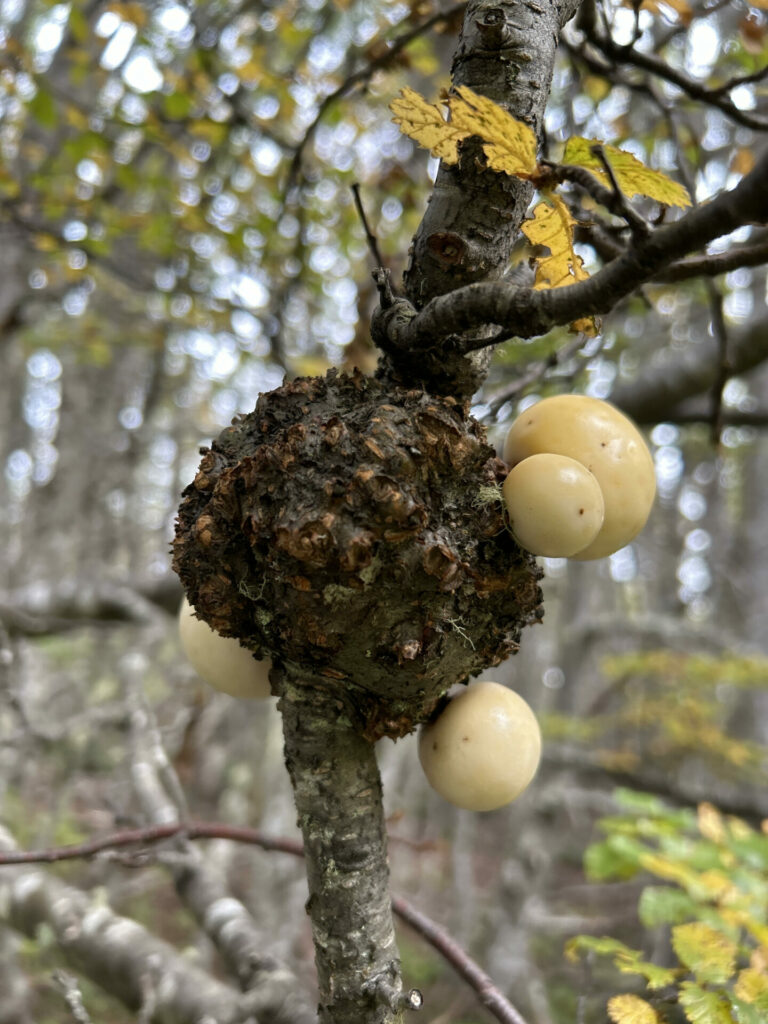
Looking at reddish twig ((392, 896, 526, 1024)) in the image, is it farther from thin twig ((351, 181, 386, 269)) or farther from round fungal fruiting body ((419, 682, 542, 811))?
thin twig ((351, 181, 386, 269))

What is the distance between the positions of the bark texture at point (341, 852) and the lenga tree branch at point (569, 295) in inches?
18.4

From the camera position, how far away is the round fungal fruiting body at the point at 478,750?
106cm

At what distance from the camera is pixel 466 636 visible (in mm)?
914

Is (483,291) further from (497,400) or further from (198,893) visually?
(198,893)

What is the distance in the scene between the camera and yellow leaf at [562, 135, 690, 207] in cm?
90

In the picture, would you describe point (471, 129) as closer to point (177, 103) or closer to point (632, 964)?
point (632, 964)

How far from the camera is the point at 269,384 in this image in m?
7.23

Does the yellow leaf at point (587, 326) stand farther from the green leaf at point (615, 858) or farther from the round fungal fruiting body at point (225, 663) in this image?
the green leaf at point (615, 858)

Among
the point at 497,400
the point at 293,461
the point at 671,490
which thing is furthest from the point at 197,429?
the point at 293,461

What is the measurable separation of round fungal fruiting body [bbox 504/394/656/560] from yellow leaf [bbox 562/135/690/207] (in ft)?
0.92

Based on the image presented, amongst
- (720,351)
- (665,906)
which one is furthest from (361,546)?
(665,906)

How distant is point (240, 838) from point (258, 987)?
328 mm

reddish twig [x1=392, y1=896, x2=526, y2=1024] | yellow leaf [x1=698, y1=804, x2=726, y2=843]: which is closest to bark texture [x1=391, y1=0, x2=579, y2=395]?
reddish twig [x1=392, y1=896, x2=526, y2=1024]

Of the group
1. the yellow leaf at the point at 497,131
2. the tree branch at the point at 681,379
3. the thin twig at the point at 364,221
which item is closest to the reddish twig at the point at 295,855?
the thin twig at the point at 364,221
